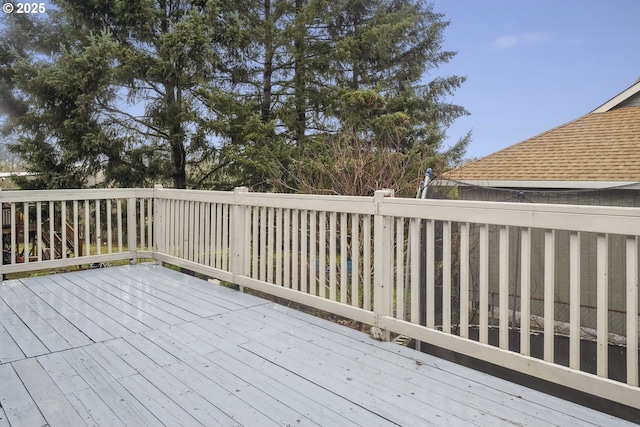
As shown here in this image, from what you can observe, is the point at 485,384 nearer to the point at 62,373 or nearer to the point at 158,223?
the point at 62,373

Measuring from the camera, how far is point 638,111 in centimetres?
792

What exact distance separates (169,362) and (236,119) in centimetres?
793

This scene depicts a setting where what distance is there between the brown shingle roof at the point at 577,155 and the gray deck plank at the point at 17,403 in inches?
278

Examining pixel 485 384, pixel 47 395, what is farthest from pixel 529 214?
pixel 47 395

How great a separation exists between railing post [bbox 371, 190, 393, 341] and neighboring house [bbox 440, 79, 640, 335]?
2.44 m

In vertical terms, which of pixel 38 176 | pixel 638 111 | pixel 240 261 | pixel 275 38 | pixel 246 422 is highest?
pixel 275 38

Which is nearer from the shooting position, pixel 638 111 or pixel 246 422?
pixel 246 422

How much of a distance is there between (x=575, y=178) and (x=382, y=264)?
5.36m

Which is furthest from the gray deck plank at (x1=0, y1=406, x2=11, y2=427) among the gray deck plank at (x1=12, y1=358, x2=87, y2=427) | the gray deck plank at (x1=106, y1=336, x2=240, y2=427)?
the gray deck plank at (x1=106, y1=336, x2=240, y2=427)

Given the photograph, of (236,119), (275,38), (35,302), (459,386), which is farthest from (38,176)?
(459,386)

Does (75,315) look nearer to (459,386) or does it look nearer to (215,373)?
(215,373)

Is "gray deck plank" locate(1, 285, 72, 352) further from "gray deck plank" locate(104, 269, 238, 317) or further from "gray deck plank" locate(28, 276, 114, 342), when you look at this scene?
"gray deck plank" locate(104, 269, 238, 317)

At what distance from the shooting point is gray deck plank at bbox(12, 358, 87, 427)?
1736 millimetres

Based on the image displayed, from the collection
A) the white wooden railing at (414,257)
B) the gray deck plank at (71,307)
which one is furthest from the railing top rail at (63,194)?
the gray deck plank at (71,307)
